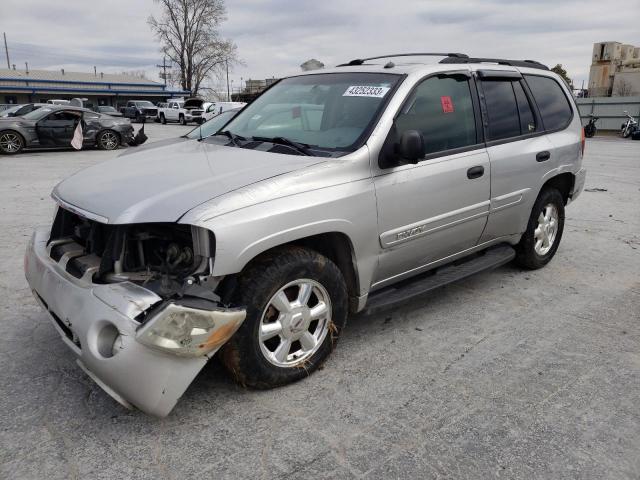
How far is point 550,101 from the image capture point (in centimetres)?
490

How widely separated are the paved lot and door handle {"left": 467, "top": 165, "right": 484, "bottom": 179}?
104 cm

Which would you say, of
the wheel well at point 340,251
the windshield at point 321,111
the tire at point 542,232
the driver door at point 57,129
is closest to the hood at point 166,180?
the windshield at point 321,111

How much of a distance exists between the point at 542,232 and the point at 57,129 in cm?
1476

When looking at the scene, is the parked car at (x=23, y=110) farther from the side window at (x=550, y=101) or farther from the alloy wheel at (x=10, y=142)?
the side window at (x=550, y=101)

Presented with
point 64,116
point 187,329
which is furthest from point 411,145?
point 64,116

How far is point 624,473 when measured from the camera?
2.36 m

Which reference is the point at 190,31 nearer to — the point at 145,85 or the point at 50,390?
the point at 145,85

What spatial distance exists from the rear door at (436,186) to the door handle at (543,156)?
809 mm

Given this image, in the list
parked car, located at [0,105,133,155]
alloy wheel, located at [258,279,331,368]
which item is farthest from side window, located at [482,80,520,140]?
parked car, located at [0,105,133,155]

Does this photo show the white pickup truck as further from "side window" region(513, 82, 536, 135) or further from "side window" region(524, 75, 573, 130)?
"side window" region(513, 82, 536, 135)

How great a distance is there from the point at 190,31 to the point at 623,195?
57.6 meters

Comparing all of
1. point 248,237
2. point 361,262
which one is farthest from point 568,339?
point 248,237

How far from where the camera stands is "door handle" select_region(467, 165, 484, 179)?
379 cm

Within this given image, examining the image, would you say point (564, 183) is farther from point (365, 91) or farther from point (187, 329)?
point (187, 329)
